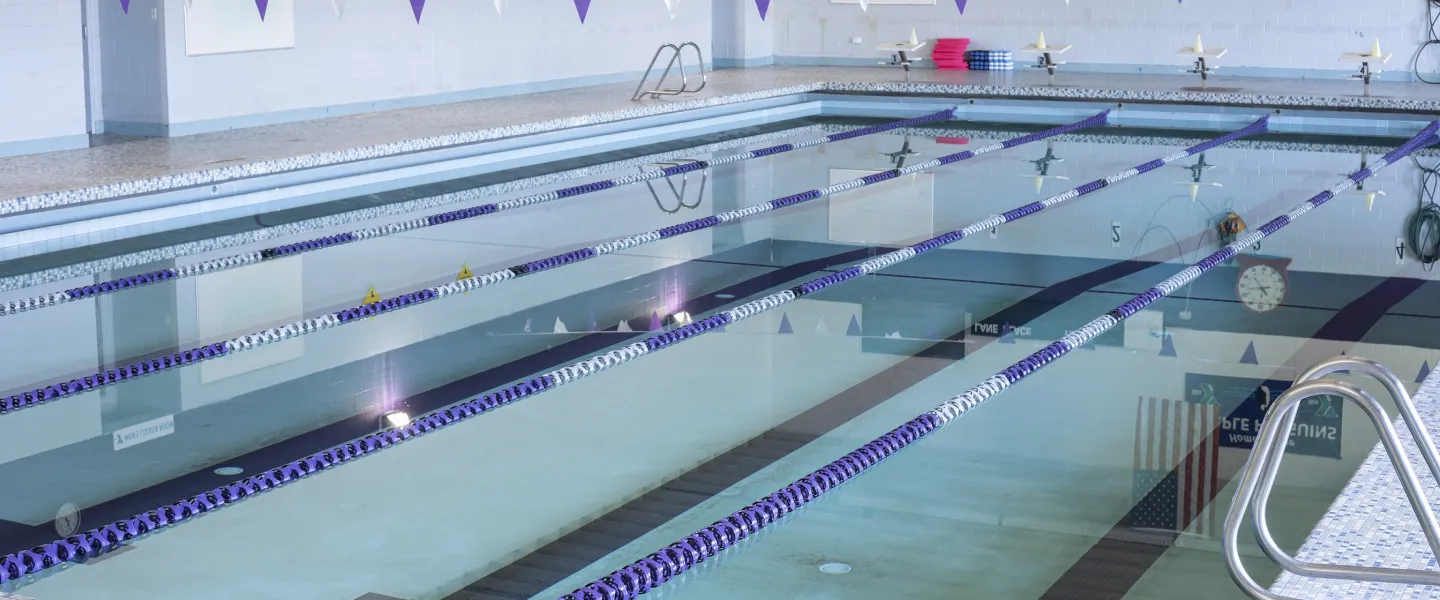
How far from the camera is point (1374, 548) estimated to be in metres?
2.90

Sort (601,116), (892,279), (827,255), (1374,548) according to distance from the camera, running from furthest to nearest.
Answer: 1. (601,116)
2. (827,255)
3. (892,279)
4. (1374,548)

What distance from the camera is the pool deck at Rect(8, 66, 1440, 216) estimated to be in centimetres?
729

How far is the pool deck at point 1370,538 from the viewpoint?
270 cm

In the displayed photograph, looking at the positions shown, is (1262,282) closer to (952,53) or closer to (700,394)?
(700,394)

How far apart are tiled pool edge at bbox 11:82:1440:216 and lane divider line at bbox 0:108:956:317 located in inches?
32.9

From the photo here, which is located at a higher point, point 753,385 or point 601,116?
point 601,116

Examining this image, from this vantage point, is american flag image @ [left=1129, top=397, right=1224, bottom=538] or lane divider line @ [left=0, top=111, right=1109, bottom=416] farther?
lane divider line @ [left=0, top=111, right=1109, bottom=416]

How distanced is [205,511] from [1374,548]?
8.30 ft

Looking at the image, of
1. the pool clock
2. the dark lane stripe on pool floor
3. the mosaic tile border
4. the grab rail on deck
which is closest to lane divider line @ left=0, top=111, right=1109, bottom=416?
the grab rail on deck

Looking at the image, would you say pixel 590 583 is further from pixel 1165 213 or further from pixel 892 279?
pixel 1165 213

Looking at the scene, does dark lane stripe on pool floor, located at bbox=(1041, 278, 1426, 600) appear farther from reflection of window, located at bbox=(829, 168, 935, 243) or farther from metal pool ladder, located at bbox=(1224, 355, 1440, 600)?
reflection of window, located at bbox=(829, 168, 935, 243)

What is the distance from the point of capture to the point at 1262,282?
6309 millimetres

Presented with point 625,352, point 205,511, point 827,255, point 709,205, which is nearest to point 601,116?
point 709,205

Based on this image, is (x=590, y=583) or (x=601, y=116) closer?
(x=590, y=583)
